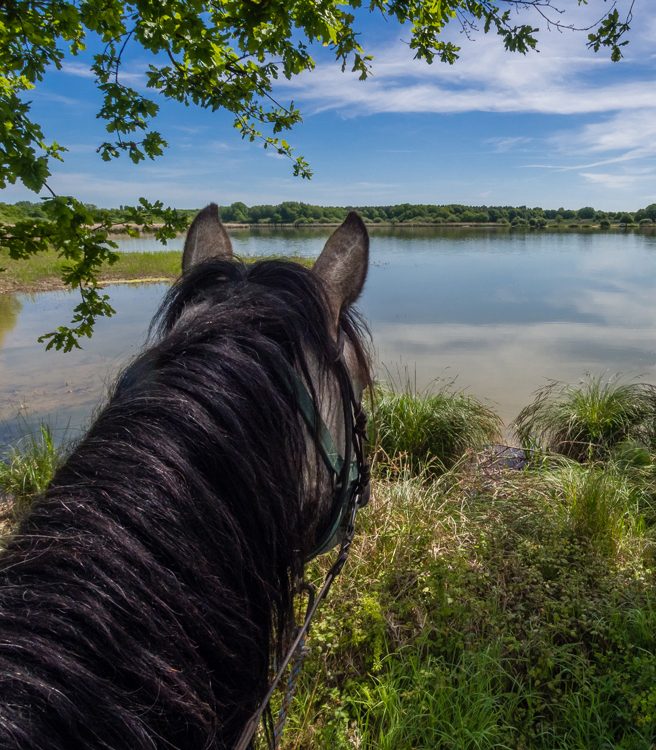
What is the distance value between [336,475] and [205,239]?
954 millimetres

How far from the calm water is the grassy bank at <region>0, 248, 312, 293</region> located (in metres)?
2.03

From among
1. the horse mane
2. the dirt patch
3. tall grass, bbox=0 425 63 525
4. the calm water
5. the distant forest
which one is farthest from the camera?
the distant forest

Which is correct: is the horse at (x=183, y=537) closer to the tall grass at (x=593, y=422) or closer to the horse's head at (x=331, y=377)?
the horse's head at (x=331, y=377)

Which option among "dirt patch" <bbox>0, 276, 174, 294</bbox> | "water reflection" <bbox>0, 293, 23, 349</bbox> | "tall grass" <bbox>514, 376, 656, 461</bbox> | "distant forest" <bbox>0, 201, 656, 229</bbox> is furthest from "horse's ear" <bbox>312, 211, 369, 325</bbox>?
"distant forest" <bbox>0, 201, 656, 229</bbox>

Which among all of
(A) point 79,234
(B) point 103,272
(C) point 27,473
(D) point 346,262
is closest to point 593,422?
(D) point 346,262

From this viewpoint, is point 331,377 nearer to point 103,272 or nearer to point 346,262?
point 346,262

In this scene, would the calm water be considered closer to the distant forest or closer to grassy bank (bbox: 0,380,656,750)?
grassy bank (bbox: 0,380,656,750)

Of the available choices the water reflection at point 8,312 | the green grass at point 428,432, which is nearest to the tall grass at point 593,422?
the green grass at point 428,432

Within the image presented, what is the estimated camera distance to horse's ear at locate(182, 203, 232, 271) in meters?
1.65

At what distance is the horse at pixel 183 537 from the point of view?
2.22 feet

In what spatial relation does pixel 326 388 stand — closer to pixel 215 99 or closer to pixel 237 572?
pixel 237 572

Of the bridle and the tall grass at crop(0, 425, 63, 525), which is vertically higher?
the bridle

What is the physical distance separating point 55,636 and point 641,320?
1705cm

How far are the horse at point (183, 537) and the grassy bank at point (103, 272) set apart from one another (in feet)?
67.2
